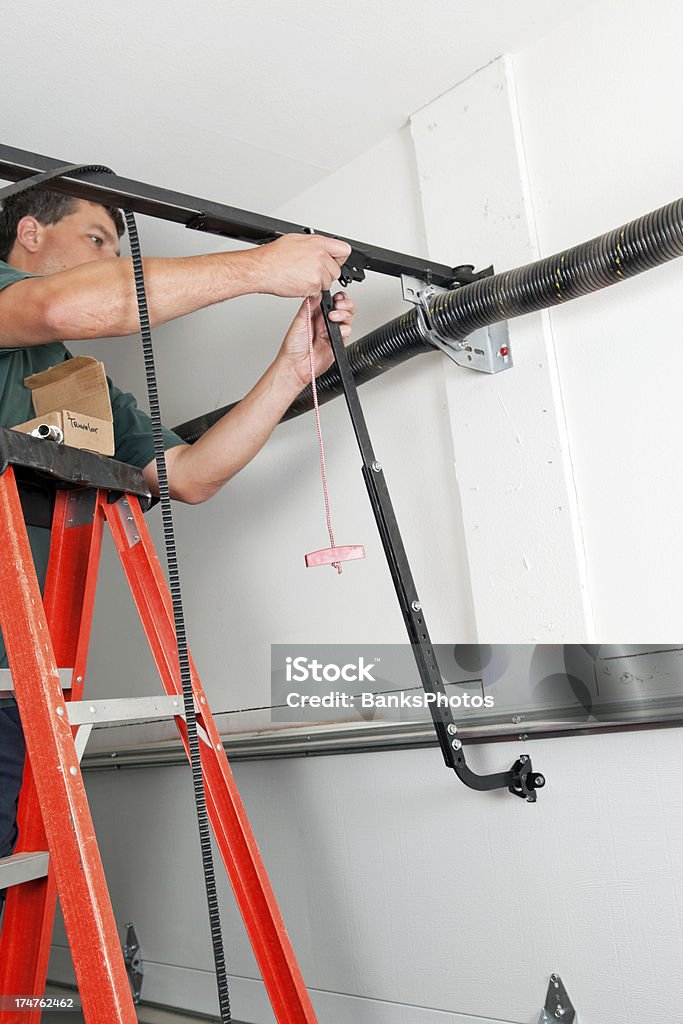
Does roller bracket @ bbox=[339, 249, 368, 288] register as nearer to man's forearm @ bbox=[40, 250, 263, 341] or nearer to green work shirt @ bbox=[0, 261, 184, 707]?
man's forearm @ bbox=[40, 250, 263, 341]

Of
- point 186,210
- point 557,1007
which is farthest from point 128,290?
point 557,1007

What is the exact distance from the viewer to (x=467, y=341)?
5.81 feet

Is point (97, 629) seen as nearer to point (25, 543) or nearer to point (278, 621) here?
point (278, 621)

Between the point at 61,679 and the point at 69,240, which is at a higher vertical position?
the point at 69,240

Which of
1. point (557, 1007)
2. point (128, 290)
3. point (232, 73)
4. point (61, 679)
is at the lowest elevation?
point (557, 1007)

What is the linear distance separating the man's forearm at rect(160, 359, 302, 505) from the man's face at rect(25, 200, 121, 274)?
430mm

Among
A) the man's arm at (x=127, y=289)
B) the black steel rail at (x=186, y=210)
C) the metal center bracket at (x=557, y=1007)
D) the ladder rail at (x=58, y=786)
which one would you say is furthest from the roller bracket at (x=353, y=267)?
the metal center bracket at (x=557, y=1007)

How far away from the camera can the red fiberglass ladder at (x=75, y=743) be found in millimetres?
1052

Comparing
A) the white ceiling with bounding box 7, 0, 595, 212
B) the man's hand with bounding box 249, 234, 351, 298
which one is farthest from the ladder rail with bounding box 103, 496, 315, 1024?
the white ceiling with bounding box 7, 0, 595, 212

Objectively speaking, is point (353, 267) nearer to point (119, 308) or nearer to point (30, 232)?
point (119, 308)

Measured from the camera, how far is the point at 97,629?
9.55ft

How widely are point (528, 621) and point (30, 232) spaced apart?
1.22m

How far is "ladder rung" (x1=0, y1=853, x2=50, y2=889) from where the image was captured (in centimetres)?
123

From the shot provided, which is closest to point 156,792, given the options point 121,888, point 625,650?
point 121,888
